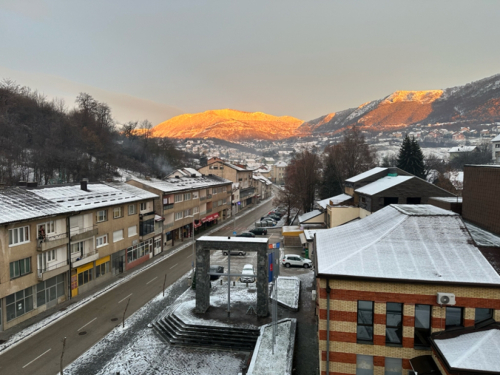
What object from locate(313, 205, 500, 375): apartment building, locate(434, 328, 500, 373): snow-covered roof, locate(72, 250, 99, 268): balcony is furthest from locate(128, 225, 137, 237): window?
locate(434, 328, 500, 373): snow-covered roof

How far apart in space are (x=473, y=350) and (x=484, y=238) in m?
6.75

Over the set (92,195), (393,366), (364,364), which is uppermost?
(92,195)

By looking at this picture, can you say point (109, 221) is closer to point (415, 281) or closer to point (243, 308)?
point (243, 308)

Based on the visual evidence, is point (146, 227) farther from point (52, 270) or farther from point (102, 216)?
point (52, 270)

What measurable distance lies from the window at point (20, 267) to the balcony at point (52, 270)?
985 mm

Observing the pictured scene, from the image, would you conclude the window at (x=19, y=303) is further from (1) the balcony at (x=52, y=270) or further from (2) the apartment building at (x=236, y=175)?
(2) the apartment building at (x=236, y=175)

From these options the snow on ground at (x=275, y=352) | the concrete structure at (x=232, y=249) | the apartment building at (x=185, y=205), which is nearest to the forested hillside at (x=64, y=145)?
the apartment building at (x=185, y=205)

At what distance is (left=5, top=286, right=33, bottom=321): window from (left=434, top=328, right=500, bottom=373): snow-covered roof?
2589cm

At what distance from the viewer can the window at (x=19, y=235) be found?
22.2 m

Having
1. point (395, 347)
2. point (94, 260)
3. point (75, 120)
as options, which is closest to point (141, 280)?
point (94, 260)

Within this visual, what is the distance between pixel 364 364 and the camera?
13977mm

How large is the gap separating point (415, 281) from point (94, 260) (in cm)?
2759

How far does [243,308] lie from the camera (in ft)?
76.9

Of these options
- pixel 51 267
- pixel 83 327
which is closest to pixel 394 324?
pixel 83 327
